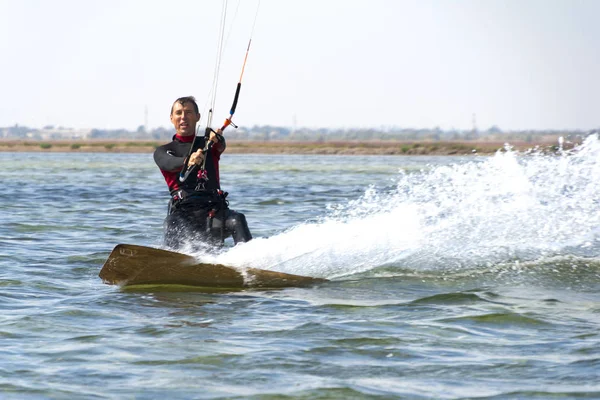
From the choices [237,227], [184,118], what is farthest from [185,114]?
[237,227]

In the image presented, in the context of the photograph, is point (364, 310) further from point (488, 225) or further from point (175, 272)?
point (488, 225)

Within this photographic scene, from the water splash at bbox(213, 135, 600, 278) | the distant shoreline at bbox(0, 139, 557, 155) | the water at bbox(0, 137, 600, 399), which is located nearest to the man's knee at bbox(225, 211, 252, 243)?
the water at bbox(0, 137, 600, 399)

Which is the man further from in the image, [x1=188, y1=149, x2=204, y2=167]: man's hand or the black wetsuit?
[x1=188, y1=149, x2=204, y2=167]: man's hand

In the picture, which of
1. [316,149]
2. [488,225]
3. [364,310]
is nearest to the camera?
[364,310]

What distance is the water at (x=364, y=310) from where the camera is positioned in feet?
20.1

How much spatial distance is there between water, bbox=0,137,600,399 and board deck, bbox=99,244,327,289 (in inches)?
6.9

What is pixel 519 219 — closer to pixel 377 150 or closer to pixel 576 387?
pixel 576 387

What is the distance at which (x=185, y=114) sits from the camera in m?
9.43

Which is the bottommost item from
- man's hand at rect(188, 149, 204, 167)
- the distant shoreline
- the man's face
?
the distant shoreline

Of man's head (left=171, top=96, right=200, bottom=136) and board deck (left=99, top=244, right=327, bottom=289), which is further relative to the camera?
man's head (left=171, top=96, right=200, bottom=136)

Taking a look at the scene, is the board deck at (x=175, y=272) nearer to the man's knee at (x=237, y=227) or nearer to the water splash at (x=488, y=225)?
the man's knee at (x=237, y=227)

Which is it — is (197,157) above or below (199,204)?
above

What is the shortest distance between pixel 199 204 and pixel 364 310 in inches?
80.4

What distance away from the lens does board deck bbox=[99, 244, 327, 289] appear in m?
9.33
